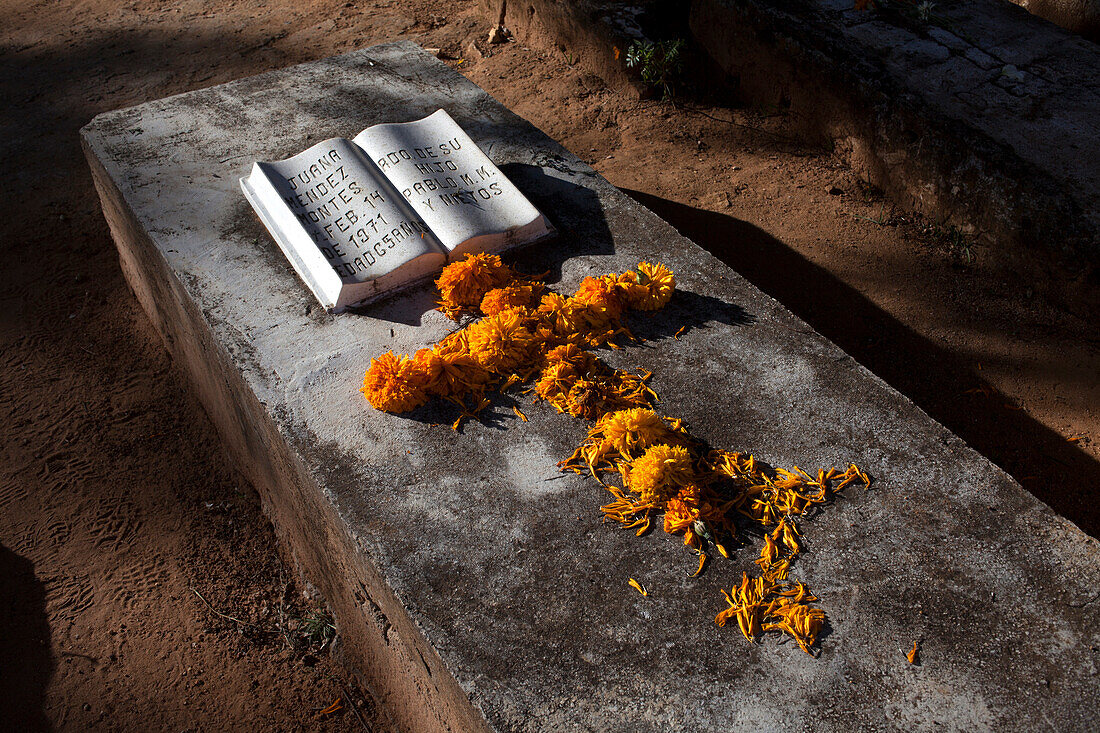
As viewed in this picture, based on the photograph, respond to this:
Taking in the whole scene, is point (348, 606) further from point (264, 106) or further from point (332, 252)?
point (264, 106)

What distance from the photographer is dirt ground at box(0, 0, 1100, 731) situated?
2.80 metres

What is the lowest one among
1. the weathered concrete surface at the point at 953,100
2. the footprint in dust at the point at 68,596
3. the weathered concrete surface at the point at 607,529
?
the footprint in dust at the point at 68,596

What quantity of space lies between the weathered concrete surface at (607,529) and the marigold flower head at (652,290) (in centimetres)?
5

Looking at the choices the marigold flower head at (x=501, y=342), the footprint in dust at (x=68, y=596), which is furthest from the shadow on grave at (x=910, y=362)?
the footprint in dust at (x=68, y=596)

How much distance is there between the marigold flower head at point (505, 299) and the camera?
9.07 feet

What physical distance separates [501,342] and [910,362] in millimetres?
2066

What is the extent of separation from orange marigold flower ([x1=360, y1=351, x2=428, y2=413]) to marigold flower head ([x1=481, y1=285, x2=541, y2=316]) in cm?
35

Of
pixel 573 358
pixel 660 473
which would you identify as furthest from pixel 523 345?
pixel 660 473

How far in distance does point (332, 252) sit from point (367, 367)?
535 mm

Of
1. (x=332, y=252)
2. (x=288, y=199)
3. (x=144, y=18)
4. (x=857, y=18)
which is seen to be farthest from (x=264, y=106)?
(x=144, y=18)

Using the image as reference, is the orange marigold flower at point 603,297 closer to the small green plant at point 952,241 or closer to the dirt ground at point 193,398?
the dirt ground at point 193,398

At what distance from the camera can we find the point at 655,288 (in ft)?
9.28

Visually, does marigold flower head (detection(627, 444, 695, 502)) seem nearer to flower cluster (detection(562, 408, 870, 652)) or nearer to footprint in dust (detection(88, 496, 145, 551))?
flower cluster (detection(562, 408, 870, 652))

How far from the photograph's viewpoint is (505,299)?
2.78 metres
